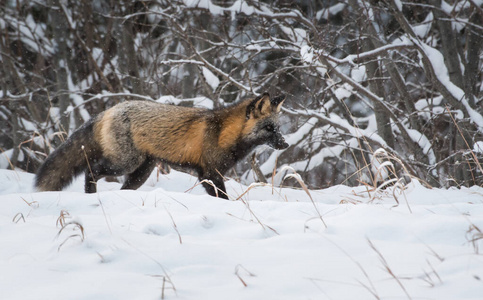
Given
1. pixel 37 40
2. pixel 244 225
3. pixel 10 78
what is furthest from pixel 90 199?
pixel 37 40

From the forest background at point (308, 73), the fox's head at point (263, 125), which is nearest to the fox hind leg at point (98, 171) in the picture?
the forest background at point (308, 73)

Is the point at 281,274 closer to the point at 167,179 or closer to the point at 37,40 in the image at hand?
the point at 167,179

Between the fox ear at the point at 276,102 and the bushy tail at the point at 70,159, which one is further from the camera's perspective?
the fox ear at the point at 276,102

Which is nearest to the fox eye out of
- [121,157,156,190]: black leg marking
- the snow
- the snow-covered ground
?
[121,157,156,190]: black leg marking

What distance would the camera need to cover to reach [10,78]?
11.7m

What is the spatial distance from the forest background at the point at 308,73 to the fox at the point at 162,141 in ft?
2.05

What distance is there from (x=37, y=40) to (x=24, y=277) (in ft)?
38.9

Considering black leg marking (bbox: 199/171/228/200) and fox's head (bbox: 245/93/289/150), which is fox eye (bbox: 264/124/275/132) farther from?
black leg marking (bbox: 199/171/228/200)

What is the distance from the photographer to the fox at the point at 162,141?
5859 millimetres

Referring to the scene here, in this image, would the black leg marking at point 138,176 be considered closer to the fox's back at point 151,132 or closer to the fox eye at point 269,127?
the fox's back at point 151,132

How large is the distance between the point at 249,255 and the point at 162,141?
12.0ft

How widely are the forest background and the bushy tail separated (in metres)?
0.84

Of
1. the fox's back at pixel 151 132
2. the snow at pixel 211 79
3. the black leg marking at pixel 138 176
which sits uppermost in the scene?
the snow at pixel 211 79

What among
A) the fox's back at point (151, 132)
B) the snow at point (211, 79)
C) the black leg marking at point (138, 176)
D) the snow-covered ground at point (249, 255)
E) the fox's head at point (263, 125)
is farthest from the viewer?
the snow at point (211, 79)
